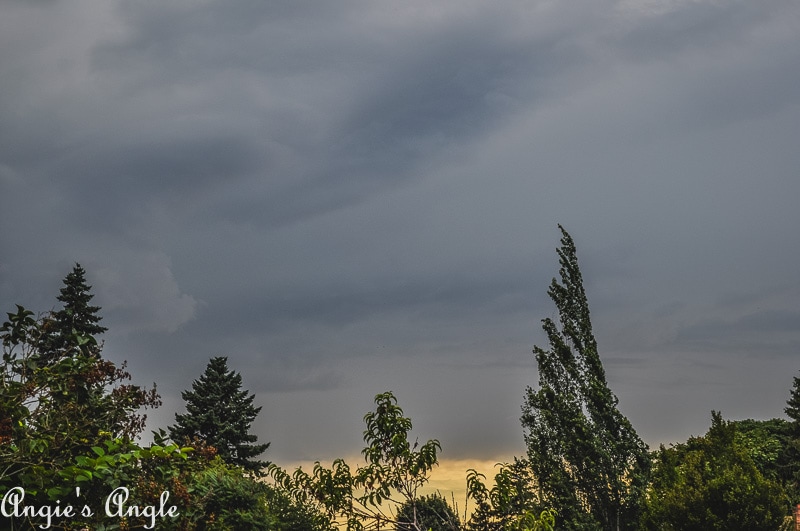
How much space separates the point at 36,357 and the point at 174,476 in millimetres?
2033

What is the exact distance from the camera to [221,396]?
33.8 meters

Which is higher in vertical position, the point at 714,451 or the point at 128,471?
the point at 714,451

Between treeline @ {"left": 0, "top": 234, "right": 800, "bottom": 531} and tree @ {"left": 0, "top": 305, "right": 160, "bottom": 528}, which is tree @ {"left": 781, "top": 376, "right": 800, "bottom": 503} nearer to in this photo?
treeline @ {"left": 0, "top": 234, "right": 800, "bottom": 531}

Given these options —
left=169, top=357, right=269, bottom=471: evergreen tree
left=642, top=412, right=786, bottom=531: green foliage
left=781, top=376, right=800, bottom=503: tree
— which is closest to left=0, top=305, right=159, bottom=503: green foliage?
left=642, top=412, right=786, bottom=531: green foliage

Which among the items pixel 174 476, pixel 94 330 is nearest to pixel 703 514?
pixel 174 476

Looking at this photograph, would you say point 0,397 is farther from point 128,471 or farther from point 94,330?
point 94,330

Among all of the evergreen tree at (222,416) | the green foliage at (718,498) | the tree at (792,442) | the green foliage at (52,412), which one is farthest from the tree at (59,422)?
the tree at (792,442)

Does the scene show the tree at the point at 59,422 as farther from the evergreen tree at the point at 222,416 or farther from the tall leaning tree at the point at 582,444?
the evergreen tree at the point at 222,416

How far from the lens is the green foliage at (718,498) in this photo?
20.0m

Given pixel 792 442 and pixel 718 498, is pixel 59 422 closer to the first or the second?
pixel 718 498

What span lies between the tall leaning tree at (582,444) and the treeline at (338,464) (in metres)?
0.04

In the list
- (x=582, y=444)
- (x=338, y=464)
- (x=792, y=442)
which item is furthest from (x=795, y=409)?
(x=338, y=464)

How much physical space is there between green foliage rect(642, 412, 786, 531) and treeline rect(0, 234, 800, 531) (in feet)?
0.13

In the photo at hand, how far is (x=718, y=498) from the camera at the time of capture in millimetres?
20422
